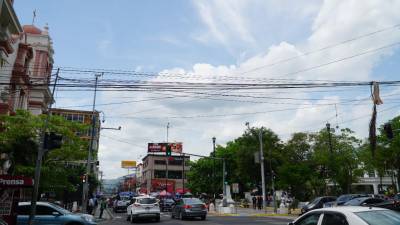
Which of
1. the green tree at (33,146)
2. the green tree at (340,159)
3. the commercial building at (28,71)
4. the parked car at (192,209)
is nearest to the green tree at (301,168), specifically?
the green tree at (340,159)

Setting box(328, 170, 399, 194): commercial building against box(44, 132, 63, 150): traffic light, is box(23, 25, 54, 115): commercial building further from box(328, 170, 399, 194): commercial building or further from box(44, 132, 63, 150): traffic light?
box(328, 170, 399, 194): commercial building

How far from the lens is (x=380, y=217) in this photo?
293 inches

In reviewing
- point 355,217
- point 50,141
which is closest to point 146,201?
point 50,141

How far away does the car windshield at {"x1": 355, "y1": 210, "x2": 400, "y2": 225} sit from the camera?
7246mm

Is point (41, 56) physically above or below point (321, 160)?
above

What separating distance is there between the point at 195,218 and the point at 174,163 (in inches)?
3529

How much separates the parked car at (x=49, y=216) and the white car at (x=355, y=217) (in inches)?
467

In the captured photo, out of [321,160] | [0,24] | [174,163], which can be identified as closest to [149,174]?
[174,163]

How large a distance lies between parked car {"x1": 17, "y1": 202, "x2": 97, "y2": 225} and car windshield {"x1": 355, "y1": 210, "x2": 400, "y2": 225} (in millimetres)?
12766

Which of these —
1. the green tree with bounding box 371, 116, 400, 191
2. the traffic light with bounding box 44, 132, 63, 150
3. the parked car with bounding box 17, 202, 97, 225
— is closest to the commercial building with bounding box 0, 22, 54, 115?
the traffic light with bounding box 44, 132, 63, 150

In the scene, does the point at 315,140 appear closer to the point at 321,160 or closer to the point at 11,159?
the point at 321,160

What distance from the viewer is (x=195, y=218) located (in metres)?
29.7

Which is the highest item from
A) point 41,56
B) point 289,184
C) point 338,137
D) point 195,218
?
point 41,56

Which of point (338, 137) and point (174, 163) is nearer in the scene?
point (338, 137)
